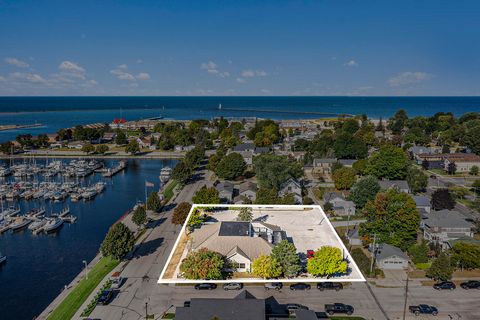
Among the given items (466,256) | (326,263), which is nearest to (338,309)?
(326,263)

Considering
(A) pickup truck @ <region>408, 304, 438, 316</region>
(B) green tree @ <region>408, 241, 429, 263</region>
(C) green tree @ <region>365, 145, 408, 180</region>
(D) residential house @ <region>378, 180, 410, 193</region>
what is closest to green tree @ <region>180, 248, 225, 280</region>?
(A) pickup truck @ <region>408, 304, 438, 316</region>

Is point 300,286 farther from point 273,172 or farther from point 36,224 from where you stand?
point 36,224

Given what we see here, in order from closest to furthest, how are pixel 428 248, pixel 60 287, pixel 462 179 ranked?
pixel 60 287 → pixel 428 248 → pixel 462 179

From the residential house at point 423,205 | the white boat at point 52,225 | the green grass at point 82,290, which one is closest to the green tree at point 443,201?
the residential house at point 423,205

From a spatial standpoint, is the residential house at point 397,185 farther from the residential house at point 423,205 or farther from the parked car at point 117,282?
the parked car at point 117,282

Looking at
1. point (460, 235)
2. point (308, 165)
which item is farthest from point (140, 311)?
point (308, 165)

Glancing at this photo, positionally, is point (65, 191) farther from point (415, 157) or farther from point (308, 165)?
point (415, 157)

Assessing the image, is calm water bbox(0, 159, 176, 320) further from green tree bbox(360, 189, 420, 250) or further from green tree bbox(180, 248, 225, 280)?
green tree bbox(360, 189, 420, 250)
